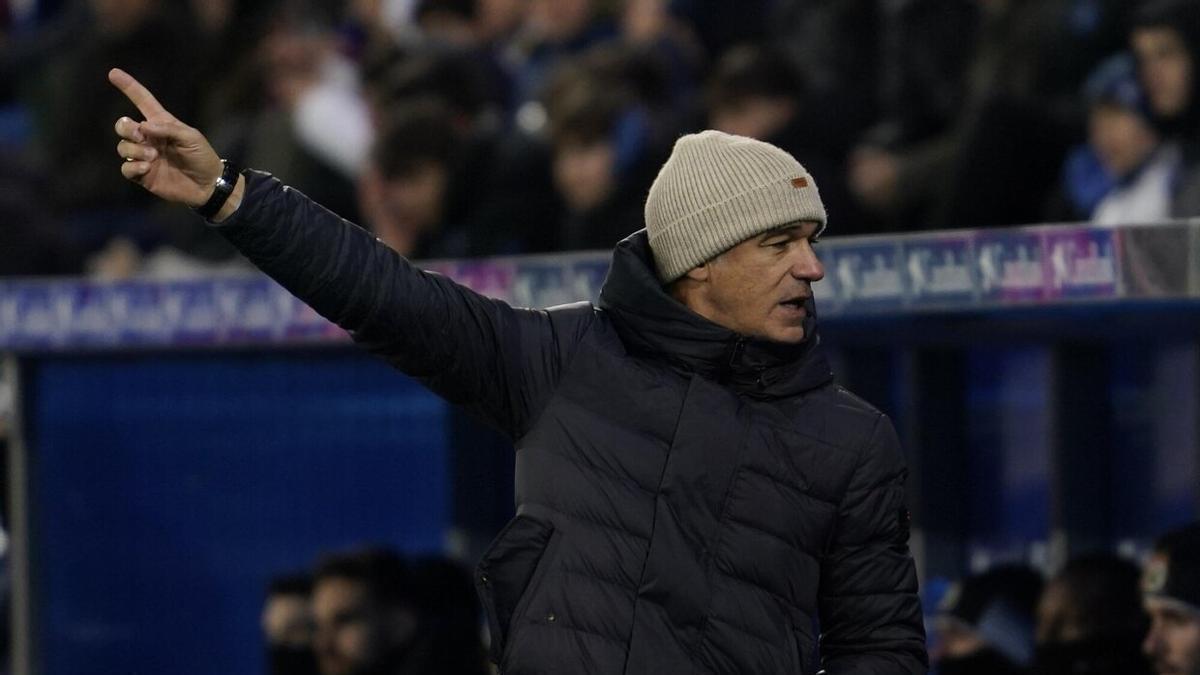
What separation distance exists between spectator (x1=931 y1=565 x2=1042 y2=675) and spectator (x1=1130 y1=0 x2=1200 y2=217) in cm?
106

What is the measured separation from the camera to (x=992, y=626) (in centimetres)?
528

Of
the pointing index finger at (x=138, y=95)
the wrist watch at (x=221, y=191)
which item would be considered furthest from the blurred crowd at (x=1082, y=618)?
the pointing index finger at (x=138, y=95)

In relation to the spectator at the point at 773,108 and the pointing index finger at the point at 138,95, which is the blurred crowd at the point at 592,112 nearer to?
the spectator at the point at 773,108

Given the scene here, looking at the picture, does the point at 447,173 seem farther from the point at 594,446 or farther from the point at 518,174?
the point at 594,446

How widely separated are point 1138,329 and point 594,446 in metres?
2.34

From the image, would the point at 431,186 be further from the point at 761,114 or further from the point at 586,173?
the point at 761,114

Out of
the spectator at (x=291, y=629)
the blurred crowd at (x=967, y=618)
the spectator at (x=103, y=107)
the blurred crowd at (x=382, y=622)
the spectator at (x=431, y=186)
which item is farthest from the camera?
the spectator at (x=103, y=107)

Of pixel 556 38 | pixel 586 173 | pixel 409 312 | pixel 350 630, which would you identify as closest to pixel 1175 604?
pixel 409 312

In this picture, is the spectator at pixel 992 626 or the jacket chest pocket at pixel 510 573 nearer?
the jacket chest pocket at pixel 510 573

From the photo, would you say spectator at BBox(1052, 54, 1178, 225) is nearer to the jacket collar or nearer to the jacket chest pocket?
the jacket collar

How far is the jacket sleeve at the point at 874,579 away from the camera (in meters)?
3.33

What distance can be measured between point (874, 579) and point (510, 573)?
0.52 meters

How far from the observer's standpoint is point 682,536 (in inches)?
128

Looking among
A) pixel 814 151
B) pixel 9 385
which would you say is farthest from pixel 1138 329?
pixel 9 385
